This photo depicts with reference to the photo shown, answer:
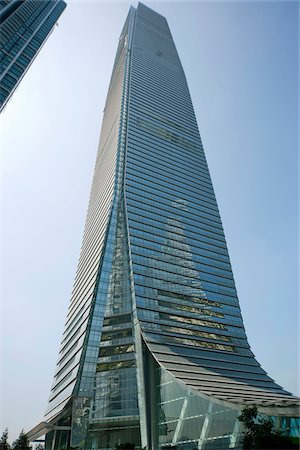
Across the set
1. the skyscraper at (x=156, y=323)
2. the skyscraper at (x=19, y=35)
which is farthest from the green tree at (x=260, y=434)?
the skyscraper at (x=19, y=35)

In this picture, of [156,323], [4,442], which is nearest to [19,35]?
[156,323]

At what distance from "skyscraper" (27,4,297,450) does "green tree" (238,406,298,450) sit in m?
1.82

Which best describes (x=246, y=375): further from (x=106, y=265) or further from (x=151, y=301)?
(x=106, y=265)

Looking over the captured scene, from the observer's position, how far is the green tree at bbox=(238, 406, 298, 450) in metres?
39.2

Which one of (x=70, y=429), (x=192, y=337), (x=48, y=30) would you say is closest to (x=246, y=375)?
(x=192, y=337)

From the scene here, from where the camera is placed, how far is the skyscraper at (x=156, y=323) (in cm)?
6359

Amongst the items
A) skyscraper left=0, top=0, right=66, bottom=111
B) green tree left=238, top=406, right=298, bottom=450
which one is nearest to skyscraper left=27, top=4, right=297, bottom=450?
green tree left=238, top=406, right=298, bottom=450

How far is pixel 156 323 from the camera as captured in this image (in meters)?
80.5

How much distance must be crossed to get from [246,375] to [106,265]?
43.1m

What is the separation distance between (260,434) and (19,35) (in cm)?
13000

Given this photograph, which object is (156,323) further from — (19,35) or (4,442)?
(19,35)

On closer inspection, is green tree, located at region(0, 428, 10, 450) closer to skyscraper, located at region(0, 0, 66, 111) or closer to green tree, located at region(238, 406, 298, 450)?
green tree, located at region(238, 406, 298, 450)

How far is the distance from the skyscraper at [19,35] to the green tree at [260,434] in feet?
295

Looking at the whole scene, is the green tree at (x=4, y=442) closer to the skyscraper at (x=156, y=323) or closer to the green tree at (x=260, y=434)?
the skyscraper at (x=156, y=323)
